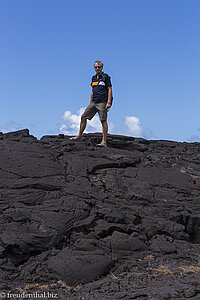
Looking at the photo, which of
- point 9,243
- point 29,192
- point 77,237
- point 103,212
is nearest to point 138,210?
point 103,212

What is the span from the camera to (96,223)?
8.02 metres

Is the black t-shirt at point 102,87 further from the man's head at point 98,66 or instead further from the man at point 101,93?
the man's head at point 98,66

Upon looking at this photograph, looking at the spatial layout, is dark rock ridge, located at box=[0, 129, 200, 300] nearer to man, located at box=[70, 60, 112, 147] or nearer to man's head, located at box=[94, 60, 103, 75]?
man, located at box=[70, 60, 112, 147]

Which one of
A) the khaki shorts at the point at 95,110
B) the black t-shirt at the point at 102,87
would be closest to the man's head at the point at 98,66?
the black t-shirt at the point at 102,87

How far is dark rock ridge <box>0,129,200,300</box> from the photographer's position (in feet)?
20.8

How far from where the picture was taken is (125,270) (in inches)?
270

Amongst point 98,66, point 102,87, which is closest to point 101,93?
point 102,87

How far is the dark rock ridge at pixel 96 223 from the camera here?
634 centimetres

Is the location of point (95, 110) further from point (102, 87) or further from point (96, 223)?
point (96, 223)

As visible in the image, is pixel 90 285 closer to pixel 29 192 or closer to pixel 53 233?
pixel 53 233

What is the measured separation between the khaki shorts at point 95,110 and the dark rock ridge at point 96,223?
44.7 inches

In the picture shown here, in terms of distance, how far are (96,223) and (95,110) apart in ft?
19.0

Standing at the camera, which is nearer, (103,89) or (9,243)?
(9,243)

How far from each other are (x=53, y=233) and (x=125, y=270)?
1.68 metres
